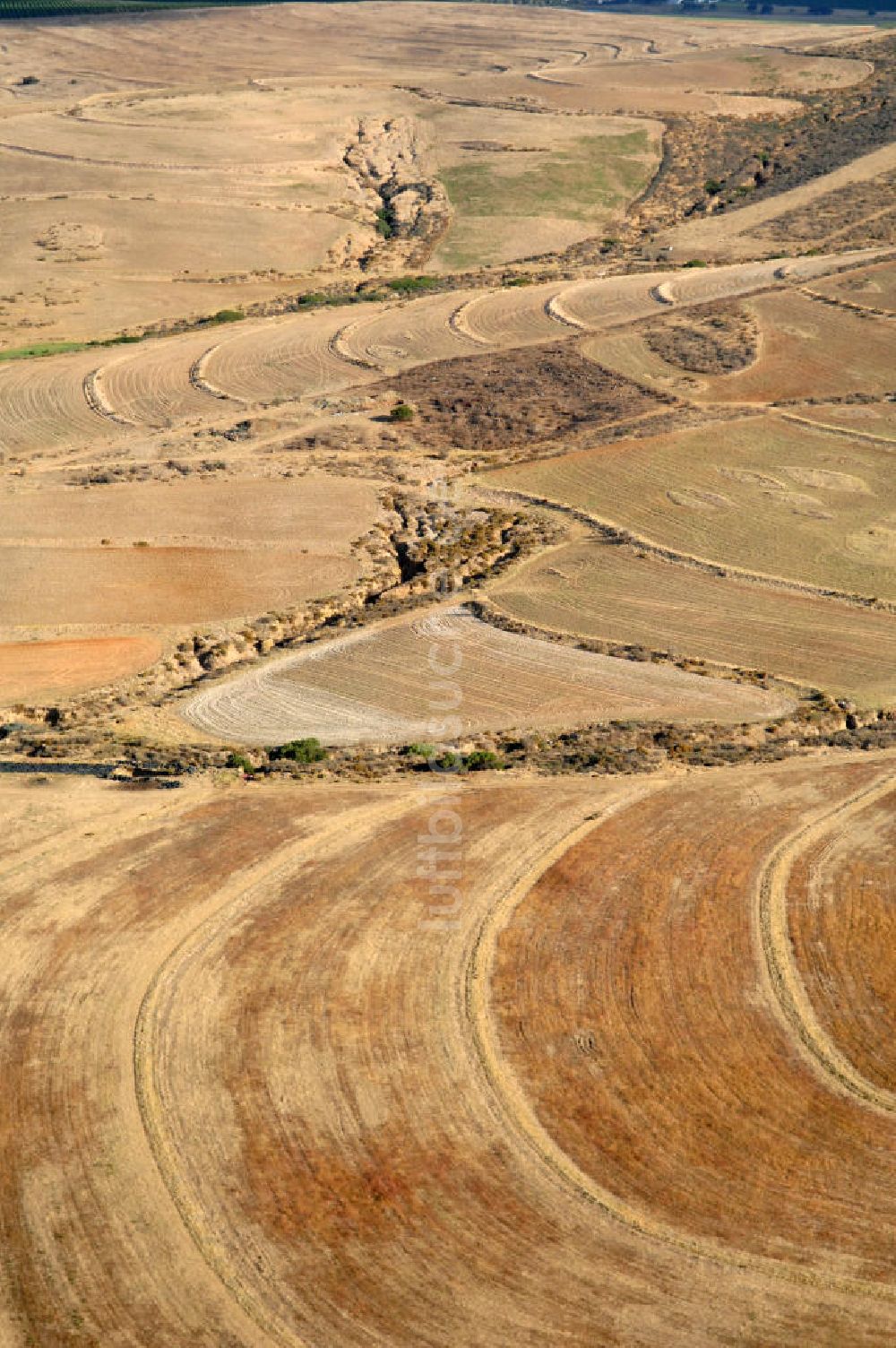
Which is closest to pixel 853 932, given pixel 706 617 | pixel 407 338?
pixel 706 617

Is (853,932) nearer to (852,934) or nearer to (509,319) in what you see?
(852,934)

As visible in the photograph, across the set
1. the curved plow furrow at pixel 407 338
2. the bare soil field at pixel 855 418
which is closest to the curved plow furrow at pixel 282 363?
the curved plow furrow at pixel 407 338

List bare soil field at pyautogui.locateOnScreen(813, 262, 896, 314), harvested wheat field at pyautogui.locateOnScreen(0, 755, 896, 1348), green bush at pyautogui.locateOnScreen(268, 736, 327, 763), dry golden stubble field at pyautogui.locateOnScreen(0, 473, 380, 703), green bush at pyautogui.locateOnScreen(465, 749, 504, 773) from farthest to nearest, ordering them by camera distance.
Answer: bare soil field at pyautogui.locateOnScreen(813, 262, 896, 314), dry golden stubble field at pyautogui.locateOnScreen(0, 473, 380, 703), green bush at pyautogui.locateOnScreen(268, 736, 327, 763), green bush at pyautogui.locateOnScreen(465, 749, 504, 773), harvested wheat field at pyautogui.locateOnScreen(0, 755, 896, 1348)

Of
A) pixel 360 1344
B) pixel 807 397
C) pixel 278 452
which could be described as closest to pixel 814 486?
pixel 807 397

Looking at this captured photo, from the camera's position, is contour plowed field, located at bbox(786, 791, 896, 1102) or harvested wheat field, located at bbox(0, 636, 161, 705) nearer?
contour plowed field, located at bbox(786, 791, 896, 1102)

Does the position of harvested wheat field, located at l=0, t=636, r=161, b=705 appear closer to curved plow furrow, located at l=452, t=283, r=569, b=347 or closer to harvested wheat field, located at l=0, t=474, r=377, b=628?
harvested wheat field, located at l=0, t=474, r=377, b=628

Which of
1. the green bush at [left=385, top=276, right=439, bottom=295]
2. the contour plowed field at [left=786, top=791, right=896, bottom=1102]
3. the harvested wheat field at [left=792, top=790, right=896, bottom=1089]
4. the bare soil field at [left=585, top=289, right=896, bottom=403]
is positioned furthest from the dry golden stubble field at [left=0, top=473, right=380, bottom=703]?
the green bush at [left=385, top=276, right=439, bottom=295]
